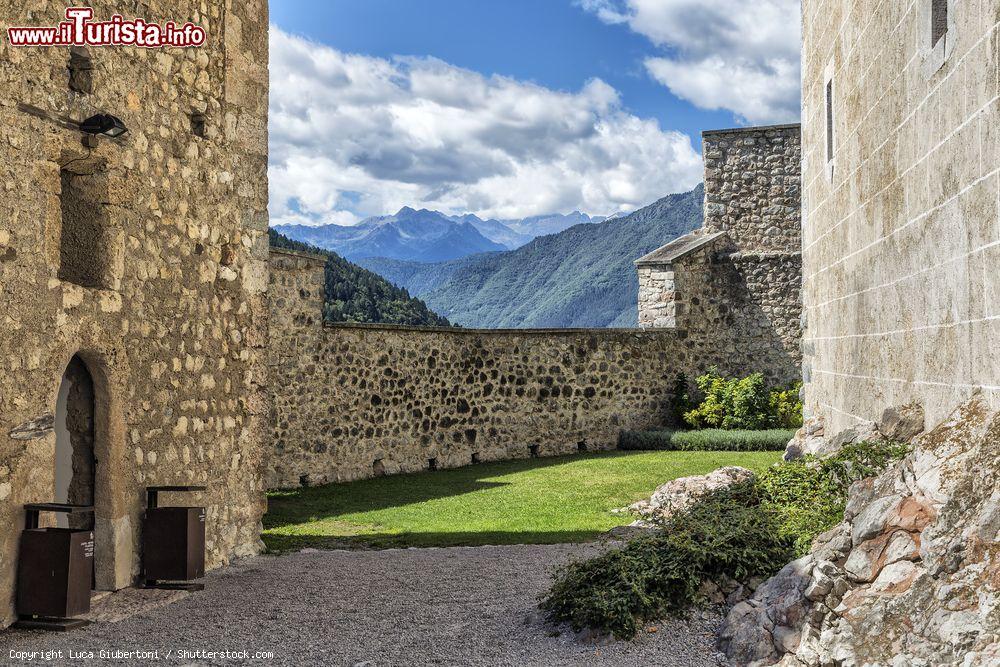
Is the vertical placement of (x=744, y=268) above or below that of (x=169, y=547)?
above

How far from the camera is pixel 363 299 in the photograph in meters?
24.2

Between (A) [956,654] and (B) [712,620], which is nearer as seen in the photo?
(A) [956,654]

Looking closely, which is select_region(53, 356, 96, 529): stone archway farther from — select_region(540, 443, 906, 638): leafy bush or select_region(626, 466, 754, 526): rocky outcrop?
select_region(626, 466, 754, 526): rocky outcrop

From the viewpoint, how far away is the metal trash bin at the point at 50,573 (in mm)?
5617

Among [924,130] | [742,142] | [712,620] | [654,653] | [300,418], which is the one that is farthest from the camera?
[742,142]

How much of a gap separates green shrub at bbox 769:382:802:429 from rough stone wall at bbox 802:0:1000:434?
745 cm

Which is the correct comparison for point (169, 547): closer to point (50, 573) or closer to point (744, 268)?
point (50, 573)

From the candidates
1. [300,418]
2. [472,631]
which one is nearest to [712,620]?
[472,631]

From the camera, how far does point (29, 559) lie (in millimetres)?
5656

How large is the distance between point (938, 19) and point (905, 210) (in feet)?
4.28

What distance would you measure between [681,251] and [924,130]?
41.6 feet

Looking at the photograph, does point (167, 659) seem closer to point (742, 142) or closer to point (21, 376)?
point (21, 376)

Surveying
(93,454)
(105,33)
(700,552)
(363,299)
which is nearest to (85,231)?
(105,33)

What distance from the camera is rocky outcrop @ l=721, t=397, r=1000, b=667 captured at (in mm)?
4039
